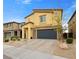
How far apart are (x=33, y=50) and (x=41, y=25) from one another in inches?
15.1

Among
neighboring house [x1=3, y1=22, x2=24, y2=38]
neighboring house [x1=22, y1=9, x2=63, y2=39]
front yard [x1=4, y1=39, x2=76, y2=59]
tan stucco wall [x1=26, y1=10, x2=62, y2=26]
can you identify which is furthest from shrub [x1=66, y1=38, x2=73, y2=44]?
neighboring house [x1=3, y1=22, x2=24, y2=38]

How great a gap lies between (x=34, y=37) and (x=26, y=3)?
1.66 ft

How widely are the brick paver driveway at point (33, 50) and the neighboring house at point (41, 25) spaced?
0.30ft

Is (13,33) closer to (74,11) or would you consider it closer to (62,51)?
(62,51)

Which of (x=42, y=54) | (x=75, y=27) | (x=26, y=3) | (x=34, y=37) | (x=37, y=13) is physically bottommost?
(x=42, y=54)

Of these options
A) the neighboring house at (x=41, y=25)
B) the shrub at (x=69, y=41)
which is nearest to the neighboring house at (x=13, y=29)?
the neighboring house at (x=41, y=25)

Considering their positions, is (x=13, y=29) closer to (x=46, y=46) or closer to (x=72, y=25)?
(x=46, y=46)

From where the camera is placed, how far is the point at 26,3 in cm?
197

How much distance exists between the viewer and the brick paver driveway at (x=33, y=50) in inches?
74.1

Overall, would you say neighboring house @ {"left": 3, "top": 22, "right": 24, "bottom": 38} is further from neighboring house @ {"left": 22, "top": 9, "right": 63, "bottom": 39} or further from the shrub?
the shrub

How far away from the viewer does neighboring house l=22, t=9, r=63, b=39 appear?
1.98 metres

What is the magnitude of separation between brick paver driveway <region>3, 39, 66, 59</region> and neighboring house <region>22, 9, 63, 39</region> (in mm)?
91

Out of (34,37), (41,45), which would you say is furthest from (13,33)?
(41,45)

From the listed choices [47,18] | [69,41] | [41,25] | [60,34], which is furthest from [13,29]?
[69,41]
